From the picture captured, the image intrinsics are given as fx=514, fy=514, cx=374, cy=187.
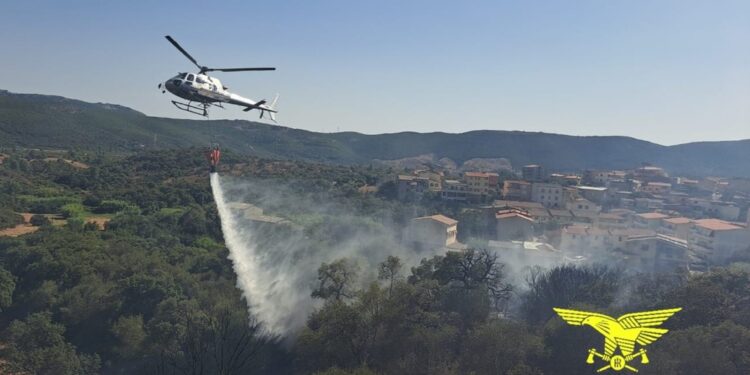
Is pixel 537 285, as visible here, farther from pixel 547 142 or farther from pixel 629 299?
pixel 547 142

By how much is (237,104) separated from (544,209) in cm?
4860

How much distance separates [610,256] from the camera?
4681 cm

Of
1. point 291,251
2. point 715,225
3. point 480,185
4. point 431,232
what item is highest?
point 480,185

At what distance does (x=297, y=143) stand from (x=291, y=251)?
140 m

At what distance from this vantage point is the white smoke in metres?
31.2

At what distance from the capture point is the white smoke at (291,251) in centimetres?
3122

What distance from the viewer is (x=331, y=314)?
23984mm

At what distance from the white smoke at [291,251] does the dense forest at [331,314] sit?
3.66 ft

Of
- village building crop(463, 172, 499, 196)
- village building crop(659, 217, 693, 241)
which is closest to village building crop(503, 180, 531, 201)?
village building crop(463, 172, 499, 196)

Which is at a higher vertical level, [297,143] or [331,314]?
[297,143]

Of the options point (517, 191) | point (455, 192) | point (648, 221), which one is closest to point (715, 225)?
point (648, 221)

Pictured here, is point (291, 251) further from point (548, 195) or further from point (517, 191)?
point (548, 195)

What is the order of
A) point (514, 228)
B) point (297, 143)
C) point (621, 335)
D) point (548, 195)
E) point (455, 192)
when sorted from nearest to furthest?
point (621, 335) < point (514, 228) < point (455, 192) < point (548, 195) < point (297, 143)

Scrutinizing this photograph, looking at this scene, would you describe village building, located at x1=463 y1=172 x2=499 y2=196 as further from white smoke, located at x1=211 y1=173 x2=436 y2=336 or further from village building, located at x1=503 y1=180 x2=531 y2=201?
white smoke, located at x1=211 y1=173 x2=436 y2=336
